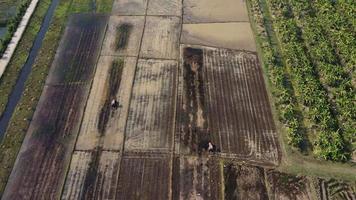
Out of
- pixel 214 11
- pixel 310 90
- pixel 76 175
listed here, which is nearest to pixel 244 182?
pixel 310 90

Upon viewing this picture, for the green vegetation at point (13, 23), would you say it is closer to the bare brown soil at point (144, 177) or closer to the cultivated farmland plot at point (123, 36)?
the cultivated farmland plot at point (123, 36)

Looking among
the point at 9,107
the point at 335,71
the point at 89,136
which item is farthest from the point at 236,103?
the point at 9,107

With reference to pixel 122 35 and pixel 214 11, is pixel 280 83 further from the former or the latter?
pixel 122 35

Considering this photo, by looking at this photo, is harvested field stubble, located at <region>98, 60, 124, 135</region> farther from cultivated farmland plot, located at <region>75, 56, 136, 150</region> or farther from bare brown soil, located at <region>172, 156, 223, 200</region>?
bare brown soil, located at <region>172, 156, 223, 200</region>

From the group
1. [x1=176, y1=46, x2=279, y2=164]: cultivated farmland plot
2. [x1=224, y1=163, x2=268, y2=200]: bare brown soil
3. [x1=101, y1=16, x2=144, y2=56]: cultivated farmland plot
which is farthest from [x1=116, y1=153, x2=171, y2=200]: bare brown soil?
[x1=101, y1=16, x2=144, y2=56]: cultivated farmland plot

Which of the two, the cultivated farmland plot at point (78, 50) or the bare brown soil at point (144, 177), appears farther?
the cultivated farmland plot at point (78, 50)

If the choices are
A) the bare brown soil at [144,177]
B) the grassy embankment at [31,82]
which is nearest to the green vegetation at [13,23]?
the grassy embankment at [31,82]
